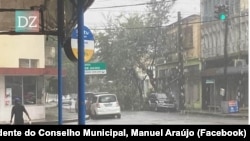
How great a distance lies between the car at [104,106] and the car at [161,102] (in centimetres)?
864

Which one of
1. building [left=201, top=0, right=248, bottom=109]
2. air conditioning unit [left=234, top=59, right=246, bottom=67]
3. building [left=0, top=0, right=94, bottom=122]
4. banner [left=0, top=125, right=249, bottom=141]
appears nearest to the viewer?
banner [left=0, top=125, right=249, bottom=141]

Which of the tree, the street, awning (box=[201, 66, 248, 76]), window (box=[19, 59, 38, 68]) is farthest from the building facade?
awning (box=[201, 66, 248, 76])

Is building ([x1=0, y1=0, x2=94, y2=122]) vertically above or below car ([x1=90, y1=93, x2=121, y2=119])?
above

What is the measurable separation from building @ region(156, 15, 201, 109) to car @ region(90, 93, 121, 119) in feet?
46.2

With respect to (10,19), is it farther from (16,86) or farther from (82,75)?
(16,86)

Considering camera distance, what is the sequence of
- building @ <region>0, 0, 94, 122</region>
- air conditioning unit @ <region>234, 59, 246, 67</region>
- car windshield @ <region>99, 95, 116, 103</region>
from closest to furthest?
1. building @ <region>0, 0, 94, 122</region>
2. car windshield @ <region>99, 95, 116, 103</region>
3. air conditioning unit @ <region>234, 59, 246, 67</region>

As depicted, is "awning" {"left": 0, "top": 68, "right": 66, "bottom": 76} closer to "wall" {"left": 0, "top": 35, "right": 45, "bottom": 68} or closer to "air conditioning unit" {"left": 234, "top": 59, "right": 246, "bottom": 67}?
"wall" {"left": 0, "top": 35, "right": 45, "bottom": 68}

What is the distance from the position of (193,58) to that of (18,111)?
2831 cm

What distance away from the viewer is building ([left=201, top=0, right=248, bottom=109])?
33.7 meters

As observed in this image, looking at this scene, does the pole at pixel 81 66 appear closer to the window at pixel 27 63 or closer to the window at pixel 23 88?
the window at pixel 23 88

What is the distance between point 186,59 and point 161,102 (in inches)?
331

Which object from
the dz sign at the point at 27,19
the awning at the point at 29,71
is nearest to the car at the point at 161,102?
the awning at the point at 29,71

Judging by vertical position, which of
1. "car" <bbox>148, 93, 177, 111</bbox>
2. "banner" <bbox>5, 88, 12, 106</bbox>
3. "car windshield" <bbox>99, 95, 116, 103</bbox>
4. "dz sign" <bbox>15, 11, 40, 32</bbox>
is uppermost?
"dz sign" <bbox>15, 11, 40, 32</bbox>

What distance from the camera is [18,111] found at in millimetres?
14555
